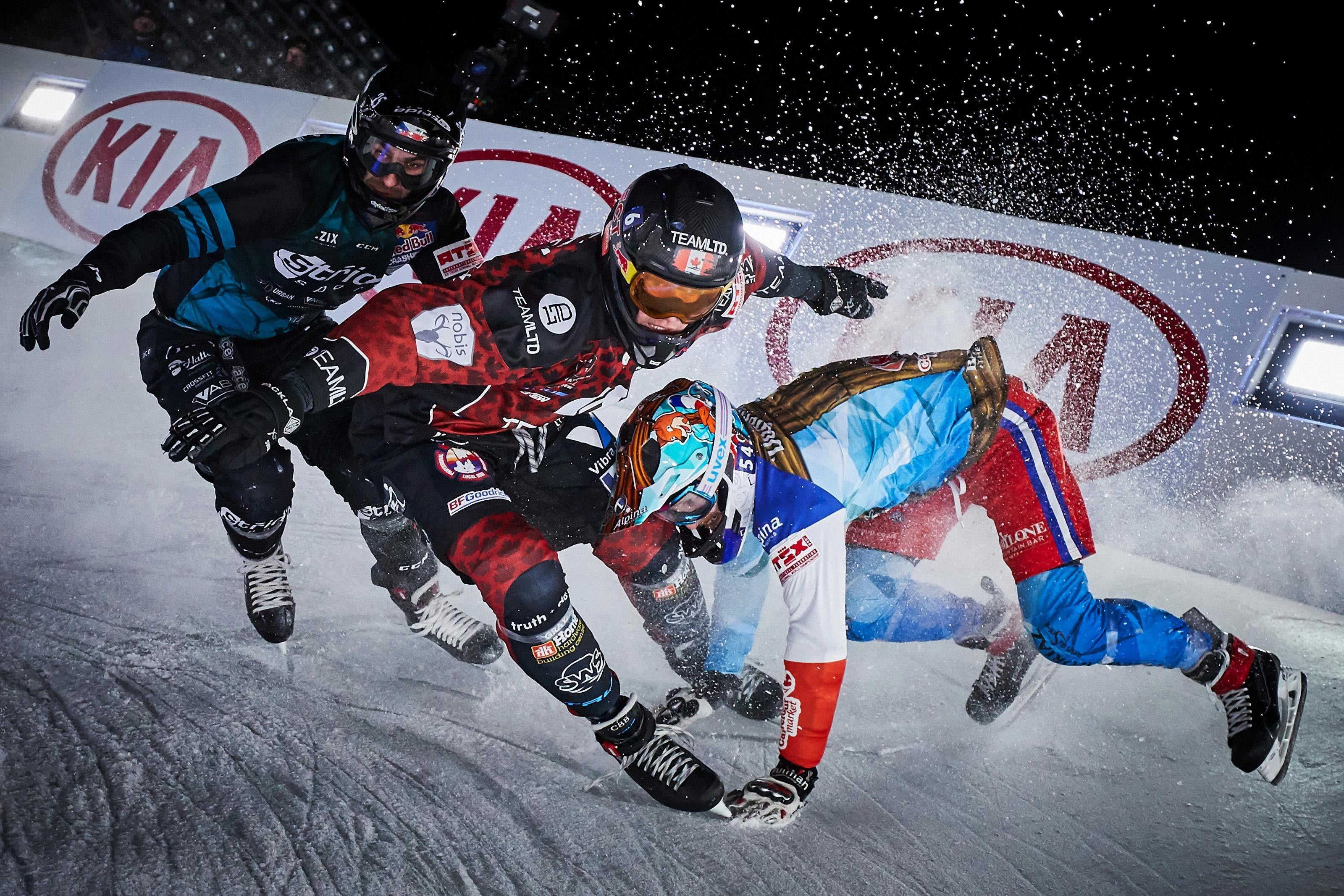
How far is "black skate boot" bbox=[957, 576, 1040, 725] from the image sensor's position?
3.73 metres

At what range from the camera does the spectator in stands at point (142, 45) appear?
7.06 metres

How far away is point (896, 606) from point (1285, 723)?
52.4 inches

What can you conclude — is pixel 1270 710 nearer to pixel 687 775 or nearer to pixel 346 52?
pixel 687 775

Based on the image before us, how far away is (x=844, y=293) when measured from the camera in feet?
12.7

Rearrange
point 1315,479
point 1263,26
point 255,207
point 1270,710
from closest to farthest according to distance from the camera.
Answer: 1. point 1270,710
2. point 255,207
3. point 1315,479
4. point 1263,26

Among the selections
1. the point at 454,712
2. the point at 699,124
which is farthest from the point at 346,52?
the point at 454,712

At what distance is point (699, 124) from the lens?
575cm

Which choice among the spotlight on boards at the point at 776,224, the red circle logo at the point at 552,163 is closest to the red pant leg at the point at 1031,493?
the spotlight on boards at the point at 776,224

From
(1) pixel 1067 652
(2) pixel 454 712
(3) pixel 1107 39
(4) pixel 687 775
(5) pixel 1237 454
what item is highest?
(3) pixel 1107 39

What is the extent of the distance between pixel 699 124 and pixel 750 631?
340 cm

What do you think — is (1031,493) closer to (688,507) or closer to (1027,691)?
(1027,691)

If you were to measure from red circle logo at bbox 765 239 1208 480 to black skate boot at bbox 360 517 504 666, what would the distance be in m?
2.98

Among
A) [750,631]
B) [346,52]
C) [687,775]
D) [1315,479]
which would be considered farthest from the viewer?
[346,52]

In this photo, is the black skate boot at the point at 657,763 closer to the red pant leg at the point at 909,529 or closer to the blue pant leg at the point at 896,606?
the blue pant leg at the point at 896,606
